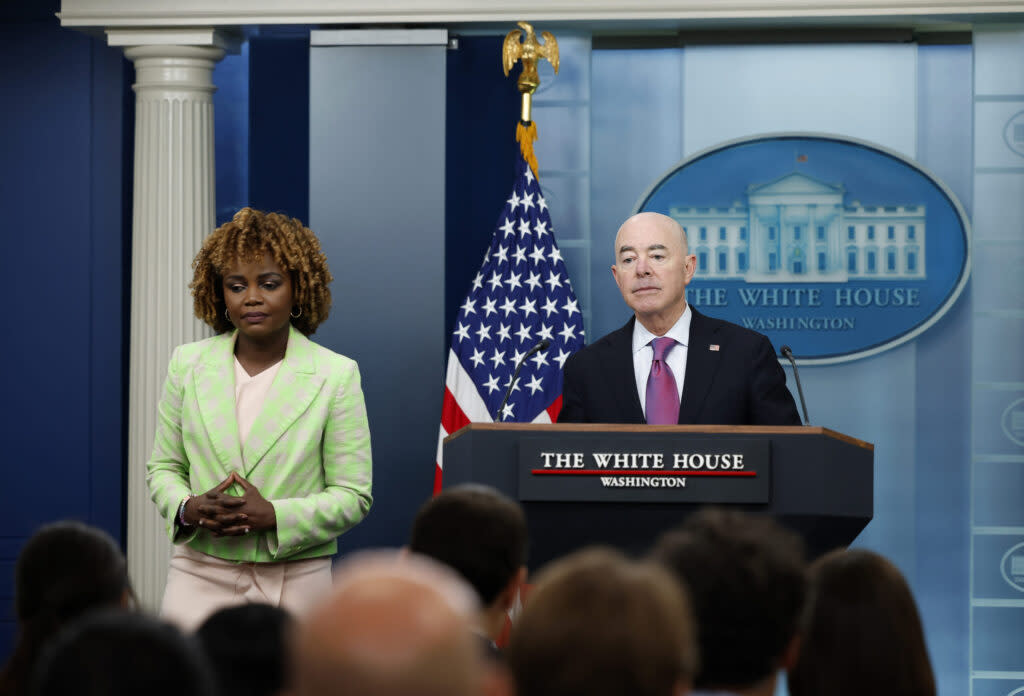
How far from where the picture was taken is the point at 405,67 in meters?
5.48

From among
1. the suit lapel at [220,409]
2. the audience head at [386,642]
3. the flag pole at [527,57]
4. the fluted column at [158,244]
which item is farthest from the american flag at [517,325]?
the audience head at [386,642]

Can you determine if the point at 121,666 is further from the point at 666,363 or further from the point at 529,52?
the point at 529,52

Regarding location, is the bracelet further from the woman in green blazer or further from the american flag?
the american flag

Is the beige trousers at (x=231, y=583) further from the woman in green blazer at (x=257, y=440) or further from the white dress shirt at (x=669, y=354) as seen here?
the white dress shirt at (x=669, y=354)

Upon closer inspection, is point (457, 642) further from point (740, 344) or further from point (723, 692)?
point (740, 344)

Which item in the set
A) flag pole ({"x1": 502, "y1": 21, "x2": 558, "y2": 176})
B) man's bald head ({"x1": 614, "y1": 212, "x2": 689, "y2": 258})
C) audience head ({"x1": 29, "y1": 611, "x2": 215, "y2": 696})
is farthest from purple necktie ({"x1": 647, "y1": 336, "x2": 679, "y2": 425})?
audience head ({"x1": 29, "y1": 611, "x2": 215, "y2": 696})

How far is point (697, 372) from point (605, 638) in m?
2.50

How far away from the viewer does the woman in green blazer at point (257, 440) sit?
127 inches

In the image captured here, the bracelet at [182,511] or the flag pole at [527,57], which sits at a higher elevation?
the flag pole at [527,57]

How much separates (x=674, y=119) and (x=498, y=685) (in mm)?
4867

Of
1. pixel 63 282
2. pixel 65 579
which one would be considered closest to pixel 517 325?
pixel 63 282

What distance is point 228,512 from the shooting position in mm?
3156

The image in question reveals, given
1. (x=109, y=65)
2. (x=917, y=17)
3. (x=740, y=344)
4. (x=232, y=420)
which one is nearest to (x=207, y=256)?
(x=232, y=420)

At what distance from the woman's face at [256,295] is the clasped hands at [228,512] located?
432 mm
